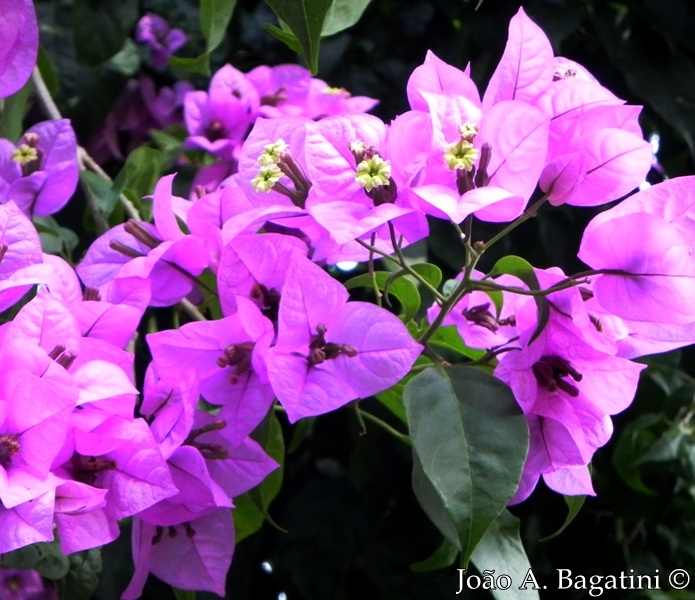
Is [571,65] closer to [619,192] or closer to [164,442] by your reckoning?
[619,192]

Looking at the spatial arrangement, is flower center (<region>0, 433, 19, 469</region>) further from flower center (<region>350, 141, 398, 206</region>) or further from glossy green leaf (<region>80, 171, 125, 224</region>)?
glossy green leaf (<region>80, 171, 125, 224</region>)

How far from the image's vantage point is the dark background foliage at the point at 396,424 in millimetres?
1119

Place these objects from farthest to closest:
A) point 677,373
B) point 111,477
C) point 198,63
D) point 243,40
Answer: point 243,40 < point 677,373 < point 198,63 < point 111,477

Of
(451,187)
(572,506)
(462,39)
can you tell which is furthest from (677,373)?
(451,187)

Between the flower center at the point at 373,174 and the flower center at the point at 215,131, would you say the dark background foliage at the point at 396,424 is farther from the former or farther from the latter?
the flower center at the point at 373,174

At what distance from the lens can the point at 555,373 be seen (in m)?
0.49

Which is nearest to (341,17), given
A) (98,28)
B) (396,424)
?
(98,28)

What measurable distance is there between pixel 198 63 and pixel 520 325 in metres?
0.29

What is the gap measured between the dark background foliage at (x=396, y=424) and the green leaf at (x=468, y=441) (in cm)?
56

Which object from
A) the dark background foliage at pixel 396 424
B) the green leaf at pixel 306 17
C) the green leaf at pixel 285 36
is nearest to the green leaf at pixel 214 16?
the green leaf at pixel 285 36

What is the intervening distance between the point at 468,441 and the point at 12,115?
53 cm

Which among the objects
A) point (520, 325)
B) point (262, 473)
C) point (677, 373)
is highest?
point (520, 325)

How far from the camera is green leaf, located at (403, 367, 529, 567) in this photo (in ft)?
1.39

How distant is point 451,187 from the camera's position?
47cm
